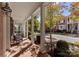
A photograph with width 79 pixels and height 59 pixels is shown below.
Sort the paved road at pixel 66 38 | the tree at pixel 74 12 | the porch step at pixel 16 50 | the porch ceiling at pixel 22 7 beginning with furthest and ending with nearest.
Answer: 1. the porch ceiling at pixel 22 7
2. the porch step at pixel 16 50
3. the paved road at pixel 66 38
4. the tree at pixel 74 12

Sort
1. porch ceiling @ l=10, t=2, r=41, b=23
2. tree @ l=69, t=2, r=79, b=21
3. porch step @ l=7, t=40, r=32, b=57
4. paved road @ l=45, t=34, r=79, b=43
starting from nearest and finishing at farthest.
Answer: tree @ l=69, t=2, r=79, b=21, paved road @ l=45, t=34, r=79, b=43, porch step @ l=7, t=40, r=32, b=57, porch ceiling @ l=10, t=2, r=41, b=23

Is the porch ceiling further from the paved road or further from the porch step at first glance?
the porch step

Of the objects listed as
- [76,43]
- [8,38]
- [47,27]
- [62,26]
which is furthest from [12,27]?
[76,43]

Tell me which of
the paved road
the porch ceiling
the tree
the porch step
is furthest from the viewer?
the porch ceiling

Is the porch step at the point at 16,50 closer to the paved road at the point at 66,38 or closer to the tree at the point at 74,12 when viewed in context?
the paved road at the point at 66,38

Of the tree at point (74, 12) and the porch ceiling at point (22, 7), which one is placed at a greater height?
the porch ceiling at point (22, 7)

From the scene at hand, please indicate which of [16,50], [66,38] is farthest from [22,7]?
[66,38]

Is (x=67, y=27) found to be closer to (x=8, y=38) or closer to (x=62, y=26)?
(x=62, y=26)

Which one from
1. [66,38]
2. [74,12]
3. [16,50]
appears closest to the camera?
[74,12]

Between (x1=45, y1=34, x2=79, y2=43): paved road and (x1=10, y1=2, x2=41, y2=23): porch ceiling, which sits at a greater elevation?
(x1=10, y1=2, x2=41, y2=23): porch ceiling

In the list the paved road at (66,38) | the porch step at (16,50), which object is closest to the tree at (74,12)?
the paved road at (66,38)

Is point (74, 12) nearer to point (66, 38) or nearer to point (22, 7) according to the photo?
point (66, 38)

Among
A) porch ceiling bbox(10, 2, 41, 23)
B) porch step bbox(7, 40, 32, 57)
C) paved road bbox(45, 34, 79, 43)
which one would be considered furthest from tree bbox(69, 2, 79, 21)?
porch step bbox(7, 40, 32, 57)

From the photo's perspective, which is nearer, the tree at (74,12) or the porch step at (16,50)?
the tree at (74,12)
